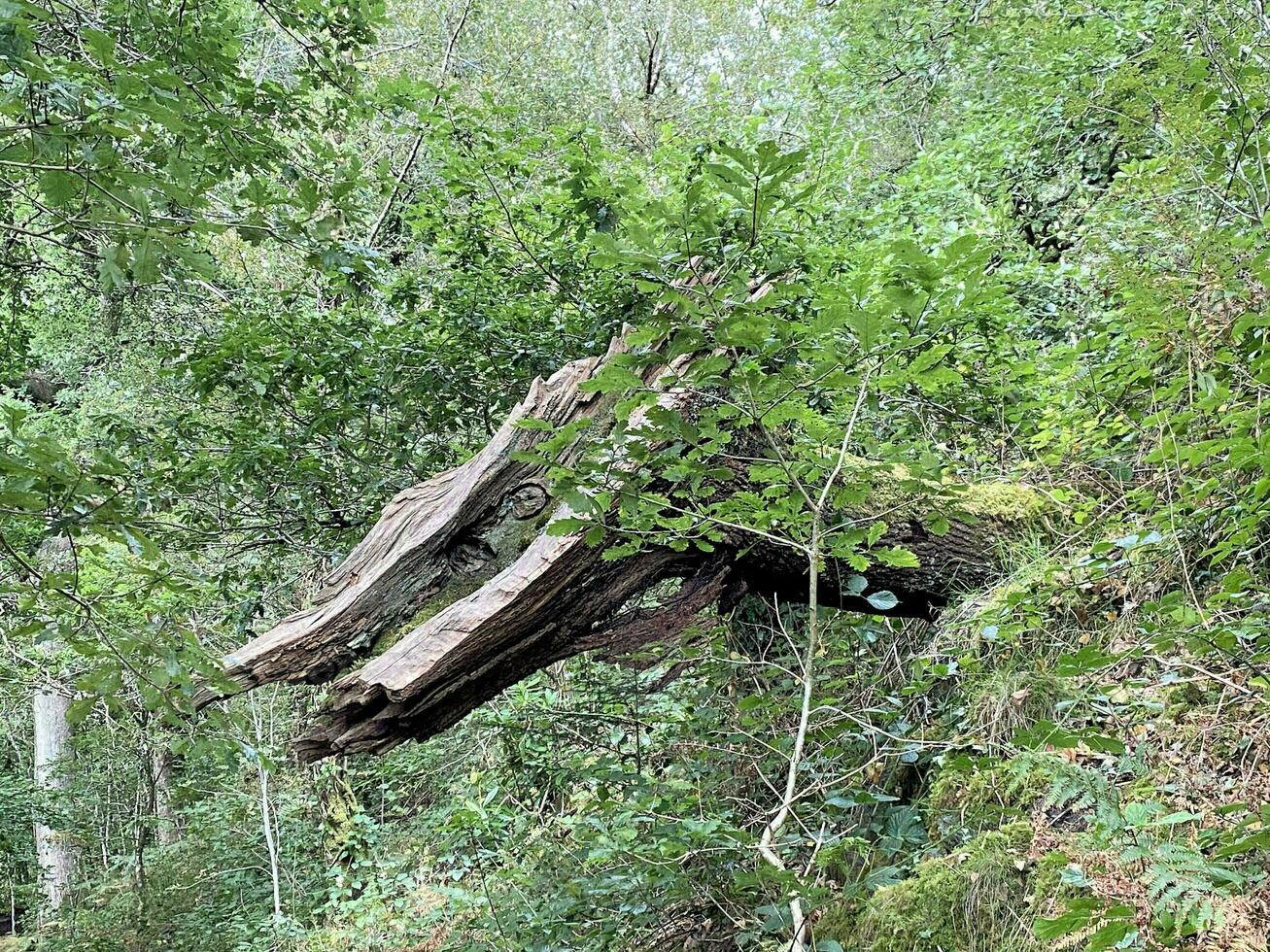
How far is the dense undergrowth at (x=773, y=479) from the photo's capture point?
1.83 meters

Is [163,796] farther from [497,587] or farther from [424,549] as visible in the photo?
[497,587]

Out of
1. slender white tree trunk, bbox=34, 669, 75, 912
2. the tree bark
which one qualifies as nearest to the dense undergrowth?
the tree bark

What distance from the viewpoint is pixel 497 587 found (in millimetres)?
2639

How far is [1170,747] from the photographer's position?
231 centimetres

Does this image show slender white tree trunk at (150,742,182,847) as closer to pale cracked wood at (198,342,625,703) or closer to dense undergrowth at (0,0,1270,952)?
dense undergrowth at (0,0,1270,952)

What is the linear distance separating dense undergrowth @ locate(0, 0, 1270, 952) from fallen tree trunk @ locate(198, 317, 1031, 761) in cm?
18

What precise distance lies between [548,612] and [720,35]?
42.9ft

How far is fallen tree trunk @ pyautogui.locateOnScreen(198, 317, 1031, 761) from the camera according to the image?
2496mm

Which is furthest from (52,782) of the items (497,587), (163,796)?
(497,587)

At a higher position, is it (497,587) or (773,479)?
(773,479)

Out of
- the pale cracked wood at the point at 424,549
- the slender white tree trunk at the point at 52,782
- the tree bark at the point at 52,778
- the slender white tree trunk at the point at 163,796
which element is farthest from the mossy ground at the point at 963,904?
the slender white tree trunk at the point at 163,796

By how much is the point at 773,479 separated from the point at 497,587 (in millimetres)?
948

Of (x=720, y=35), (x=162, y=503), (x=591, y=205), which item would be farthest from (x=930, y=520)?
(x=720, y=35)

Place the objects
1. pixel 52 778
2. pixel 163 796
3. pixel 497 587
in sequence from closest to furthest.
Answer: pixel 497 587 < pixel 52 778 < pixel 163 796
